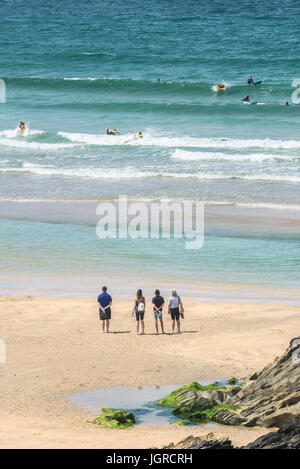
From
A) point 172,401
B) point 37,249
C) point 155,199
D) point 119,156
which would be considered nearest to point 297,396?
point 172,401

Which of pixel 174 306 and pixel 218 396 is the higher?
pixel 174 306

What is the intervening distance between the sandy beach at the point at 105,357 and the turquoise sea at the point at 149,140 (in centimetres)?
195

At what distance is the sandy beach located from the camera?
42.5 ft

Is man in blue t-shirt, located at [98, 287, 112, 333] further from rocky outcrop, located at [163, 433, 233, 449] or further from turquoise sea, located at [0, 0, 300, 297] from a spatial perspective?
rocky outcrop, located at [163, 433, 233, 449]

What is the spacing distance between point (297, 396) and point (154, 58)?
5448 centimetres

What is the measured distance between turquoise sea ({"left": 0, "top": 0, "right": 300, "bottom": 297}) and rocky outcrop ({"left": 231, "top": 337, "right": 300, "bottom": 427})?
7.22 m

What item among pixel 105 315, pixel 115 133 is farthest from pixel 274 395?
pixel 115 133

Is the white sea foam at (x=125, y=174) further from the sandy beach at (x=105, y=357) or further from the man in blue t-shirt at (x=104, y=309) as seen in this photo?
the man in blue t-shirt at (x=104, y=309)

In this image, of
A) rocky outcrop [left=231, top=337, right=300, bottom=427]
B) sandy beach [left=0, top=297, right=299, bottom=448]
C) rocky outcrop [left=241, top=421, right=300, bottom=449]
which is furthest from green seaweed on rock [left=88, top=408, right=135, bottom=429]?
rocky outcrop [left=241, top=421, right=300, bottom=449]

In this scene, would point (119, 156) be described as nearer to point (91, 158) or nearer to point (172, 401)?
point (91, 158)

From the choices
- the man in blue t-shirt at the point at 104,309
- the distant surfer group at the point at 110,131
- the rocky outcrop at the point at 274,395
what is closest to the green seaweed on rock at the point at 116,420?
the rocky outcrop at the point at 274,395

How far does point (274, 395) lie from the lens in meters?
13.7

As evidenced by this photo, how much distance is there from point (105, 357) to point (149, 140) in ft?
89.1

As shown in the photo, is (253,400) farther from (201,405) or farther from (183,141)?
(183,141)
